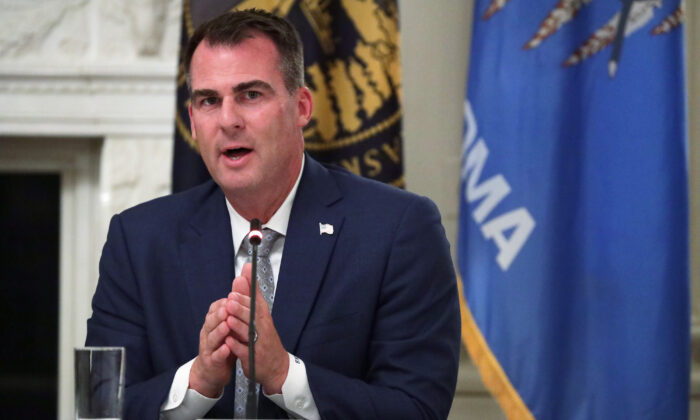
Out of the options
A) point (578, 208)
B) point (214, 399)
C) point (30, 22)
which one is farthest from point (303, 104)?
point (30, 22)

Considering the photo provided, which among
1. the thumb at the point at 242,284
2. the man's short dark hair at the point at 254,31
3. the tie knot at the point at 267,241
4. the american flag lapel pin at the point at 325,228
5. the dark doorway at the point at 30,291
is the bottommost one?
the dark doorway at the point at 30,291

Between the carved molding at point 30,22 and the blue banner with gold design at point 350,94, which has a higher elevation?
the carved molding at point 30,22

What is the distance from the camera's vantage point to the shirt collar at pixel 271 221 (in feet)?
7.20

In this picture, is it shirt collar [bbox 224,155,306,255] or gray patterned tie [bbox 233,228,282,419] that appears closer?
gray patterned tie [bbox 233,228,282,419]

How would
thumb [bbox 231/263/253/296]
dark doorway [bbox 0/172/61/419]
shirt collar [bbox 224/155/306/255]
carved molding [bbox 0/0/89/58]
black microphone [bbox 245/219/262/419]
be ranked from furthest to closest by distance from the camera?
dark doorway [bbox 0/172/61/419], carved molding [bbox 0/0/89/58], shirt collar [bbox 224/155/306/255], thumb [bbox 231/263/253/296], black microphone [bbox 245/219/262/419]

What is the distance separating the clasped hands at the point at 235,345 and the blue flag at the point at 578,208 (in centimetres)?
159

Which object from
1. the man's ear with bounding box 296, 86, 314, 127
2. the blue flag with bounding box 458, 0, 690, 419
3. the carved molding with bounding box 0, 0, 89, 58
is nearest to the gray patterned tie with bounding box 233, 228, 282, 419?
the man's ear with bounding box 296, 86, 314, 127

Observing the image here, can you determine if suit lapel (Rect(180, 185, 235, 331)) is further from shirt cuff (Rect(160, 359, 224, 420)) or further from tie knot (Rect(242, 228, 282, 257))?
shirt cuff (Rect(160, 359, 224, 420))

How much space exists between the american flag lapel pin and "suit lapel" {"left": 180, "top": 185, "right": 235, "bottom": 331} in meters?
0.21

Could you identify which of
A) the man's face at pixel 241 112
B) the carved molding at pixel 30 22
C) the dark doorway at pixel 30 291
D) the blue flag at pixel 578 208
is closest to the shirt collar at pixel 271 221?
the man's face at pixel 241 112

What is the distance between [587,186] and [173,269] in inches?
65.1

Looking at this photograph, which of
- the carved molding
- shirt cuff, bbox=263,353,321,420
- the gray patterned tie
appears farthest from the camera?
the carved molding

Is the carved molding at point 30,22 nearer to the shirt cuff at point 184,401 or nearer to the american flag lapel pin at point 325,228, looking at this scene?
the american flag lapel pin at point 325,228

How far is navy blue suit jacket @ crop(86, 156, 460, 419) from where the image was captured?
204cm
